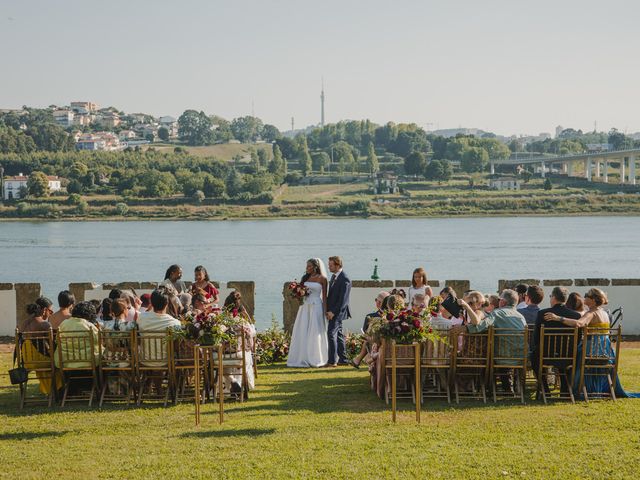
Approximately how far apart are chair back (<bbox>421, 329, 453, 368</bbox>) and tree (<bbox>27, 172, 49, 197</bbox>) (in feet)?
354

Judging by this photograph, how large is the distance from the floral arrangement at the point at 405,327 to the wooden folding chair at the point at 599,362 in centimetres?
154

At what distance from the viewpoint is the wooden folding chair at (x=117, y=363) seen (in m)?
8.33

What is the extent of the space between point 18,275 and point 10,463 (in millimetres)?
52280

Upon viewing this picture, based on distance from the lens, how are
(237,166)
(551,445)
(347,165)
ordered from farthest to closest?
1. (347,165)
2. (237,166)
3. (551,445)

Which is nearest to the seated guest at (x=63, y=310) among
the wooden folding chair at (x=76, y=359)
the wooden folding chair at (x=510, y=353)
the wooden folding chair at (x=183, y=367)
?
the wooden folding chair at (x=76, y=359)

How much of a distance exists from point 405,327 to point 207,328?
1.72 meters

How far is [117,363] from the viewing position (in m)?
8.42

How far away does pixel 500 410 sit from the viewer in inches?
311

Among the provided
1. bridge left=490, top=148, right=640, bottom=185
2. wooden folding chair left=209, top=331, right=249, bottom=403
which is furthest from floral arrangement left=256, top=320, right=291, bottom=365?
bridge left=490, top=148, right=640, bottom=185

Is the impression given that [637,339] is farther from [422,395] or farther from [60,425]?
[60,425]

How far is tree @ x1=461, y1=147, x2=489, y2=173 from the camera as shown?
160 meters

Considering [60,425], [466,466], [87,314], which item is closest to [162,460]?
[60,425]

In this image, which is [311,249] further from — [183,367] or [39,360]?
[183,367]

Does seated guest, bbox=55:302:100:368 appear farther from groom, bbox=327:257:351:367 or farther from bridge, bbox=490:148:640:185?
bridge, bbox=490:148:640:185
